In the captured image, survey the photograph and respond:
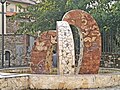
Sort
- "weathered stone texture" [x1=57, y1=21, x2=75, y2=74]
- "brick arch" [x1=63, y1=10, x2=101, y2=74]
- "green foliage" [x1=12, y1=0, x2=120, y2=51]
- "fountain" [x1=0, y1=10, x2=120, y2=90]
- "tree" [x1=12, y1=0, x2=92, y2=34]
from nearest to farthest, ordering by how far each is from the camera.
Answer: "fountain" [x1=0, y1=10, x2=120, y2=90] < "weathered stone texture" [x1=57, y1=21, x2=75, y2=74] < "brick arch" [x1=63, y1=10, x2=101, y2=74] < "green foliage" [x1=12, y1=0, x2=120, y2=51] < "tree" [x1=12, y1=0, x2=92, y2=34]

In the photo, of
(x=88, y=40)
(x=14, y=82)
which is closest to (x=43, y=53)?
(x=88, y=40)

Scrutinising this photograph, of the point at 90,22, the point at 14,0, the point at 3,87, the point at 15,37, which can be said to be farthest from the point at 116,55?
the point at 14,0

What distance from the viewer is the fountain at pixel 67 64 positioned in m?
8.86

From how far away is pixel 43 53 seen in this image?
10.7 meters

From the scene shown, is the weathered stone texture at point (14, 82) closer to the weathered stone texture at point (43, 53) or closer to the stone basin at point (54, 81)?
the stone basin at point (54, 81)

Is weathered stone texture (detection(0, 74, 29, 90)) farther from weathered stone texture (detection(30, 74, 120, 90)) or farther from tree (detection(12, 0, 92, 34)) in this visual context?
tree (detection(12, 0, 92, 34))

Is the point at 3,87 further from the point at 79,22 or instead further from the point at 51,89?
the point at 79,22

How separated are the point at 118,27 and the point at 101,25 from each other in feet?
2.99

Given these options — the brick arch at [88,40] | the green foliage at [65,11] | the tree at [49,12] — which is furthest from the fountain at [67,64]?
the tree at [49,12]

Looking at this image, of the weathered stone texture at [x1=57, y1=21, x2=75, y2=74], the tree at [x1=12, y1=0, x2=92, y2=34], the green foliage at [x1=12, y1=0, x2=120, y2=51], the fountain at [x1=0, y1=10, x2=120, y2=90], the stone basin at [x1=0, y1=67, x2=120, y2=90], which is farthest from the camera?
the tree at [x1=12, y1=0, x2=92, y2=34]

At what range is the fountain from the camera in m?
8.86

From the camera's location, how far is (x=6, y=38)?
82.9ft

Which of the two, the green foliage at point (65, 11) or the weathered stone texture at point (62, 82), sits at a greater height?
the green foliage at point (65, 11)

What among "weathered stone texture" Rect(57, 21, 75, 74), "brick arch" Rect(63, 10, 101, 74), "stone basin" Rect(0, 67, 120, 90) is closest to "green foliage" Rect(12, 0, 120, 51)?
"brick arch" Rect(63, 10, 101, 74)
